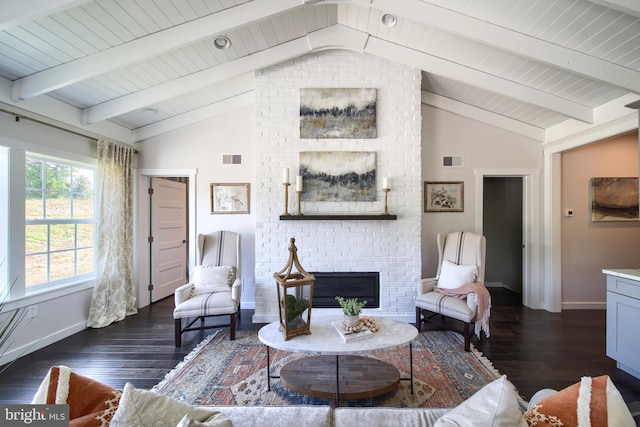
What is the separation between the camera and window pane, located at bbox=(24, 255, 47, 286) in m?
3.09

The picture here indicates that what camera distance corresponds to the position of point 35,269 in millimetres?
3176

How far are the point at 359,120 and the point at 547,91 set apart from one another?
2.11 metres

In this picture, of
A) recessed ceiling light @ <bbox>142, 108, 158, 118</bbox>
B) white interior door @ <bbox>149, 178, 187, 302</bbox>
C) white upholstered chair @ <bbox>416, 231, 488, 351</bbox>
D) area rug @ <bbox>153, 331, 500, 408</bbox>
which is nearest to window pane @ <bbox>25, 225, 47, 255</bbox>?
white interior door @ <bbox>149, 178, 187, 302</bbox>

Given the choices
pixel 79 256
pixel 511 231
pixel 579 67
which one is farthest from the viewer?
pixel 511 231

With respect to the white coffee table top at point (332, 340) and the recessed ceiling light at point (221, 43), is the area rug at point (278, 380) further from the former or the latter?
the recessed ceiling light at point (221, 43)

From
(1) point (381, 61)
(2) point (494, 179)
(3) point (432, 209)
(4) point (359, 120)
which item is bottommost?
(3) point (432, 209)

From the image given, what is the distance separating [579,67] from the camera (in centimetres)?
268

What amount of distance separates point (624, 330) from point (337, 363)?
245 centimetres

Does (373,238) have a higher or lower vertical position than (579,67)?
lower

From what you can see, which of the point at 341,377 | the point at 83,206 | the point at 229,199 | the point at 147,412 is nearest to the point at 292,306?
the point at 341,377

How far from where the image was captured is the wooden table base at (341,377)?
2.09 metres

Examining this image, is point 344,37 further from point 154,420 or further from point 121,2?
point 154,420

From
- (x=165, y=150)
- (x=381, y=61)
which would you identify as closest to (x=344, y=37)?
(x=381, y=61)

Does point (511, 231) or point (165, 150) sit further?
point (511, 231)
